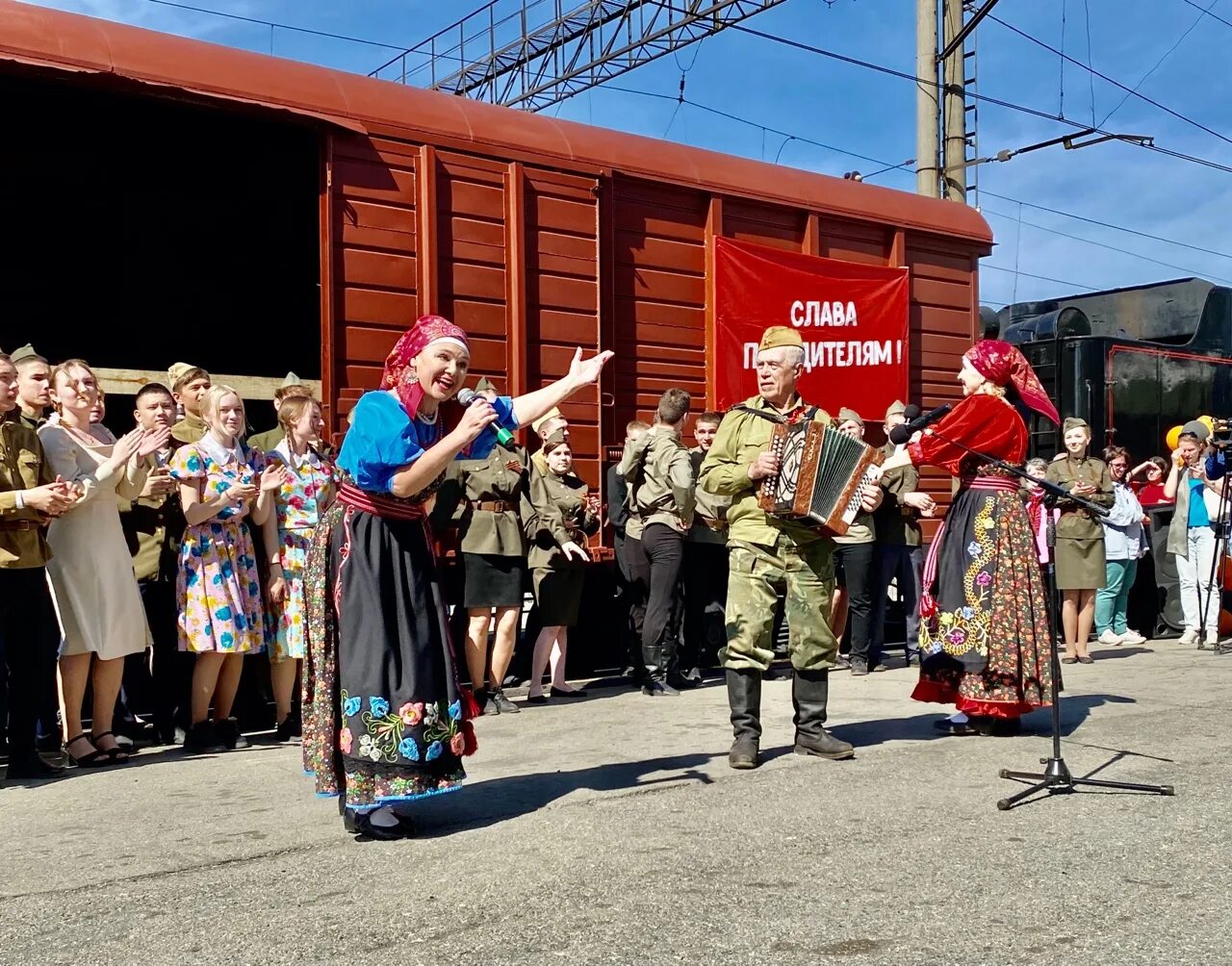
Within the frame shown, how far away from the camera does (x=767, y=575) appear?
5805mm

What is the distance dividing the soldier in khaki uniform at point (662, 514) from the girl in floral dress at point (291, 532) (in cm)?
219

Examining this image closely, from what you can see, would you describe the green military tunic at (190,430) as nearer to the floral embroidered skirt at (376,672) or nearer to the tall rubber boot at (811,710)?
the floral embroidered skirt at (376,672)

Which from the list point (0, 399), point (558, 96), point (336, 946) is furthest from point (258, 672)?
point (558, 96)

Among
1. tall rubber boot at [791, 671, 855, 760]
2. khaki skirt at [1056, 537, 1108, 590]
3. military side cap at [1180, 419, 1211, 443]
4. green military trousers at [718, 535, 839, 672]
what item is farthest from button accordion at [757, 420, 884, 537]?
military side cap at [1180, 419, 1211, 443]

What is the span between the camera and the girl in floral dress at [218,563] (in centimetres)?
632

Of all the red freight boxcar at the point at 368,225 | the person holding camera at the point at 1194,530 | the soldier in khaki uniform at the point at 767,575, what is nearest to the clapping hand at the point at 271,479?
the red freight boxcar at the point at 368,225

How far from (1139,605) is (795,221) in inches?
210

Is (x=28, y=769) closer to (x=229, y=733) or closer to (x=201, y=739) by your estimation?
(x=201, y=739)

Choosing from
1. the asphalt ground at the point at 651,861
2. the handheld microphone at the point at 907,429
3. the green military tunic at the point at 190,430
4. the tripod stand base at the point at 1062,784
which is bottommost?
the asphalt ground at the point at 651,861

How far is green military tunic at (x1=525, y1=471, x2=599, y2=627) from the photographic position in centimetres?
796

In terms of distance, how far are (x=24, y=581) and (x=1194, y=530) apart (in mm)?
9519

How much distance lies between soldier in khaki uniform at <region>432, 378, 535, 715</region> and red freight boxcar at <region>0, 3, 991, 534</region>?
0.74m

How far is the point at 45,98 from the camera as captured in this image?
8023 millimetres

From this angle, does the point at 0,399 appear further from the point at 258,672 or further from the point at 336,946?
the point at 336,946
